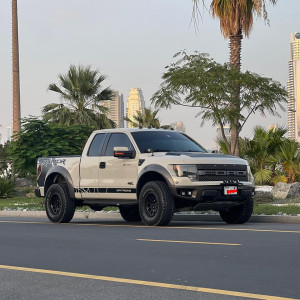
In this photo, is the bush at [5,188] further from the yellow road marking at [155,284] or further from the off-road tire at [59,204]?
the yellow road marking at [155,284]

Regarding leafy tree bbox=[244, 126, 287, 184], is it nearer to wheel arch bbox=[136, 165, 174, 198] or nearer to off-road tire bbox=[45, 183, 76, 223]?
off-road tire bbox=[45, 183, 76, 223]

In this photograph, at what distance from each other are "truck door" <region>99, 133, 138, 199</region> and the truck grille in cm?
151

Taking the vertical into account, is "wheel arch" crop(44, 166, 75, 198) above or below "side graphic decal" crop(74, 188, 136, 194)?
above

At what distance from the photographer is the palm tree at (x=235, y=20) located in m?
34.7

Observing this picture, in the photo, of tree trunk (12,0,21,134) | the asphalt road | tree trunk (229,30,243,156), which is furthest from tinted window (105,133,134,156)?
tree trunk (12,0,21,134)

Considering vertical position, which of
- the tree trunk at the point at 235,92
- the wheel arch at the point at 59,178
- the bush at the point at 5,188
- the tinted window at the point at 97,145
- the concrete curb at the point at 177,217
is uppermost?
the tree trunk at the point at 235,92

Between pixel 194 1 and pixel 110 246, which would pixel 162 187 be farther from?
pixel 194 1

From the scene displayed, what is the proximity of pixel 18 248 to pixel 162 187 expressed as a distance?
14.1 ft

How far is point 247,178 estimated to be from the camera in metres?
16.3

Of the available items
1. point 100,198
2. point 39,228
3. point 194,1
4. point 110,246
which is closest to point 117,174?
point 100,198

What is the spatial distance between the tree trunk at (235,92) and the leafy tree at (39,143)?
6409 millimetres

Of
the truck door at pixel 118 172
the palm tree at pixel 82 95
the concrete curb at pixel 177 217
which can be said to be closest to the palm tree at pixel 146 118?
the palm tree at pixel 82 95

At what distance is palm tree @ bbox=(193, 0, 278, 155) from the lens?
34656 mm

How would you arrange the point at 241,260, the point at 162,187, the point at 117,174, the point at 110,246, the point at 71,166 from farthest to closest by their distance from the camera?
the point at 71,166 < the point at 117,174 < the point at 162,187 < the point at 110,246 < the point at 241,260
